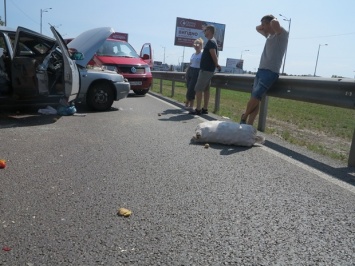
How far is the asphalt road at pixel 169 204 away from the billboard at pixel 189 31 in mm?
34847

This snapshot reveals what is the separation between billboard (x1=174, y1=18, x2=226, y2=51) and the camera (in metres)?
38.8

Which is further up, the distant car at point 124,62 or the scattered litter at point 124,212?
the distant car at point 124,62

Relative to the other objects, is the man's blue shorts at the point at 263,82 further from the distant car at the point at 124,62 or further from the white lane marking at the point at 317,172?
the distant car at the point at 124,62

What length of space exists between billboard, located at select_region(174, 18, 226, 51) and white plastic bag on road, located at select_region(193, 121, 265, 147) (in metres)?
34.3

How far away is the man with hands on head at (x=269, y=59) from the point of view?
20.5 ft

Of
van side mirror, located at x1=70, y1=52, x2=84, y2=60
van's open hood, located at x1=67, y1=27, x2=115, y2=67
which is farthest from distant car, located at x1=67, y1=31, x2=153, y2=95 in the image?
van side mirror, located at x1=70, y1=52, x2=84, y2=60

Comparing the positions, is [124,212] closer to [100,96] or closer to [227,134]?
[227,134]

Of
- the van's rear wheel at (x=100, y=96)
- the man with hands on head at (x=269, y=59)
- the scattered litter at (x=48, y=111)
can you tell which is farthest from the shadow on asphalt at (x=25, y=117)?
the man with hands on head at (x=269, y=59)

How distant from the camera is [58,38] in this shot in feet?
22.8

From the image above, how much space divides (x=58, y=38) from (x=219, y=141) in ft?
12.1

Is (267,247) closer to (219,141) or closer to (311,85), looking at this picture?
(219,141)

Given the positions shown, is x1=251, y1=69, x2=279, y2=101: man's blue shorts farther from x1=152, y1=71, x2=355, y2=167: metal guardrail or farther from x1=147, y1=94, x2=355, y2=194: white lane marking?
x1=147, y1=94, x2=355, y2=194: white lane marking

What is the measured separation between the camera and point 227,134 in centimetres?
548

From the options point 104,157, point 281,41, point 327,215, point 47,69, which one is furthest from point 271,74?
point 47,69
